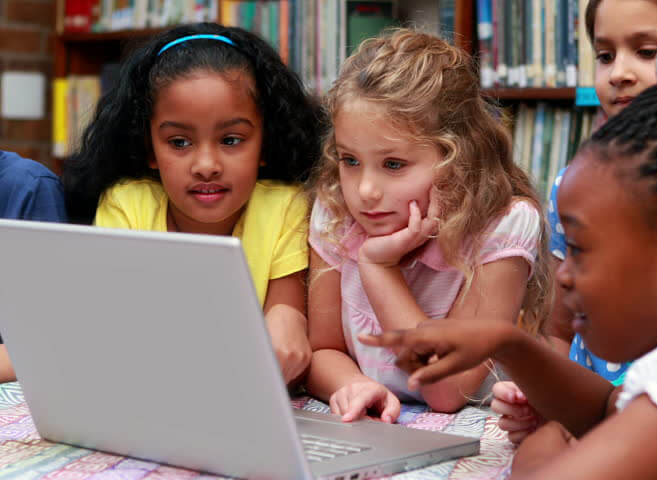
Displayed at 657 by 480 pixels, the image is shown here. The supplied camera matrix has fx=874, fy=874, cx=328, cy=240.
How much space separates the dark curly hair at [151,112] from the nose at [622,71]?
50 centimetres

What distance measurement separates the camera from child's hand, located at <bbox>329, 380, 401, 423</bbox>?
104cm

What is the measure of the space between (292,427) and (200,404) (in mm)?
107

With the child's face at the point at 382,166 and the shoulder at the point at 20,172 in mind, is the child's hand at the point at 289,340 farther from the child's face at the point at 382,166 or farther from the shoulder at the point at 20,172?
the shoulder at the point at 20,172

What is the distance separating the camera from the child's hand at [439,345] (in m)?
0.71

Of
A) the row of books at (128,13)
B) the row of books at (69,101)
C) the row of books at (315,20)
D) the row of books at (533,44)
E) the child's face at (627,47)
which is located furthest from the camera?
the row of books at (69,101)

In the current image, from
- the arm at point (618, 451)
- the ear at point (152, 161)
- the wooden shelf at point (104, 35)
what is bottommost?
the arm at point (618, 451)

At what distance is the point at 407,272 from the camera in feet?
4.27

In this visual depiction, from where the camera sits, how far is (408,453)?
868 mm

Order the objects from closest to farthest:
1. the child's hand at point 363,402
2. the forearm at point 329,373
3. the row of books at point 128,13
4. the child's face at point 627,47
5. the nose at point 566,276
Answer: the nose at point 566,276, the child's hand at point 363,402, the forearm at point 329,373, the child's face at point 627,47, the row of books at point 128,13

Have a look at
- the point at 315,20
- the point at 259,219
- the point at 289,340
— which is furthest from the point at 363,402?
the point at 315,20

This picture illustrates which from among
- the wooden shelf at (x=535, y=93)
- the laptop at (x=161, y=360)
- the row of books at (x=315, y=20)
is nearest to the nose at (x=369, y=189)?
the laptop at (x=161, y=360)

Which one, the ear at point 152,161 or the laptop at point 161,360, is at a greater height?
the ear at point 152,161

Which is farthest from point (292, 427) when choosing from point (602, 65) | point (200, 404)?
point (602, 65)

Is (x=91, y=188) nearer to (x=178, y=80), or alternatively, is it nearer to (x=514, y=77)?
(x=178, y=80)
